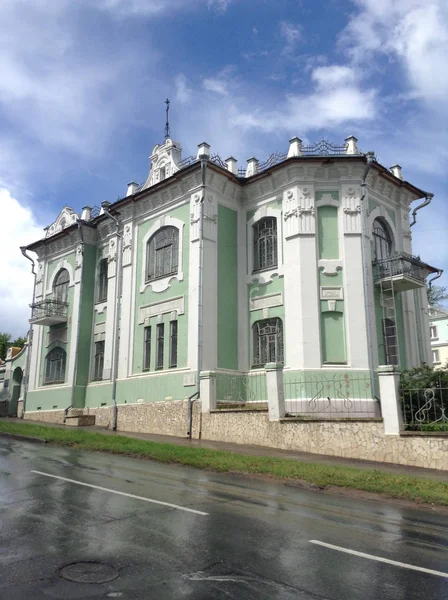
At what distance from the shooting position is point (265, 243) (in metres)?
22.1

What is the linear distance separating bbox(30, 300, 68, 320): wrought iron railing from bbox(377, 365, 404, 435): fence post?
17966 millimetres

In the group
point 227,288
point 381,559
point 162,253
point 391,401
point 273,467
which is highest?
point 162,253

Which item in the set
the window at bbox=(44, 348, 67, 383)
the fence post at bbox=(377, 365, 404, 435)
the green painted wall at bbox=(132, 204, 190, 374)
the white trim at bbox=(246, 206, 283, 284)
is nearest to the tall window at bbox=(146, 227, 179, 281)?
the green painted wall at bbox=(132, 204, 190, 374)

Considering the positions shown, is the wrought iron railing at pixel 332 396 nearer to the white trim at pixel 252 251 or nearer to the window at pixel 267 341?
the window at pixel 267 341

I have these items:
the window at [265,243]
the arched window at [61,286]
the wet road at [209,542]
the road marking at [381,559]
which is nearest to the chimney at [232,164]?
the window at [265,243]

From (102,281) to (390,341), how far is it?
13844 mm

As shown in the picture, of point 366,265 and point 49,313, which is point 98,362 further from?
point 366,265

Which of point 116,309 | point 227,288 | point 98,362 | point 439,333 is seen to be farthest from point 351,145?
point 439,333

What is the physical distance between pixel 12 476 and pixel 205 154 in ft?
48.3

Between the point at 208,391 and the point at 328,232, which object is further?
the point at 328,232

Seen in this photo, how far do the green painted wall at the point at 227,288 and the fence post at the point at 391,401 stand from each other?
796 cm

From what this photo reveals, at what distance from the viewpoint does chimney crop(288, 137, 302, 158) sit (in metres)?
21.0

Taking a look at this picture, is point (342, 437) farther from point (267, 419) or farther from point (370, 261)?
point (370, 261)

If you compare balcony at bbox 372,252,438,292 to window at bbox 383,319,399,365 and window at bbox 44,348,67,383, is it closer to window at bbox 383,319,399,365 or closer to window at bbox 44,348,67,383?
window at bbox 383,319,399,365
